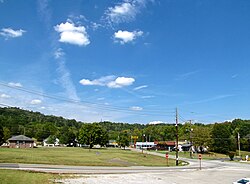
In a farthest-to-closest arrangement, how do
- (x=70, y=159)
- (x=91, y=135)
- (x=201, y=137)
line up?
(x=91, y=135) → (x=201, y=137) → (x=70, y=159)

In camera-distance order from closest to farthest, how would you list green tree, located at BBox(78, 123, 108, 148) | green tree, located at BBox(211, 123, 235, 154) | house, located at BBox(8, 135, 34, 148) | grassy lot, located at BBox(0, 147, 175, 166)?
grassy lot, located at BBox(0, 147, 175, 166)
green tree, located at BBox(211, 123, 235, 154)
house, located at BBox(8, 135, 34, 148)
green tree, located at BBox(78, 123, 108, 148)

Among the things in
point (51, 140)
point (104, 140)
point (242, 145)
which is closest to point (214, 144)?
point (242, 145)

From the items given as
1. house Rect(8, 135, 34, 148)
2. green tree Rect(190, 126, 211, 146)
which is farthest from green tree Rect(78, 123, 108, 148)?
green tree Rect(190, 126, 211, 146)

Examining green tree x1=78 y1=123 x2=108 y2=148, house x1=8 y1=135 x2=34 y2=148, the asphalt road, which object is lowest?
the asphalt road

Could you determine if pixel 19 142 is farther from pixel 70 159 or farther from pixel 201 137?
pixel 70 159

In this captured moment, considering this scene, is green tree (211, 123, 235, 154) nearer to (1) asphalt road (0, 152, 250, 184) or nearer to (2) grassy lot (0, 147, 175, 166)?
(2) grassy lot (0, 147, 175, 166)

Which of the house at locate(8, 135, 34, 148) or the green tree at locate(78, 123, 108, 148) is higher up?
the green tree at locate(78, 123, 108, 148)

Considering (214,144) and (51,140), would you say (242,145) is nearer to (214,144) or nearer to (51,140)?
(214,144)

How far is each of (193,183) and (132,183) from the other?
7583mm

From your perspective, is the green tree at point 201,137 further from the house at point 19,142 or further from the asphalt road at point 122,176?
the asphalt road at point 122,176

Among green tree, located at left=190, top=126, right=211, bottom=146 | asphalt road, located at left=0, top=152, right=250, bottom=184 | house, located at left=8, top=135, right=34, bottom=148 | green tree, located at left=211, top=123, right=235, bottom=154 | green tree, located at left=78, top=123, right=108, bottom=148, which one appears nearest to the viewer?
asphalt road, located at left=0, top=152, right=250, bottom=184

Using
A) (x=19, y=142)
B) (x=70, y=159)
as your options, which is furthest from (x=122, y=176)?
(x=19, y=142)

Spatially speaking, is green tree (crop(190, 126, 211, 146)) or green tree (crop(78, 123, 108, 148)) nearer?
green tree (crop(190, 126, 211, 146))

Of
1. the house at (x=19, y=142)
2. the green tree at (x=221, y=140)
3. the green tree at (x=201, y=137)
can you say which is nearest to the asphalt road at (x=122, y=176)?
the green tree at (x=201, y=137)
